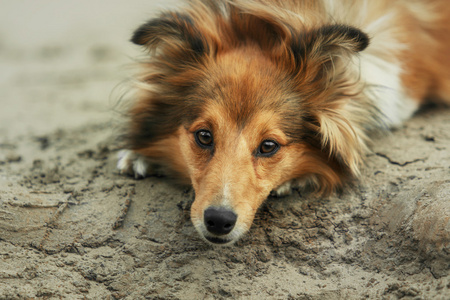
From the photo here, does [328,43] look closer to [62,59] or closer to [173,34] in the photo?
[173,34]

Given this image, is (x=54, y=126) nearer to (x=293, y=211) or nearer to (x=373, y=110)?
(x=293, y=211)

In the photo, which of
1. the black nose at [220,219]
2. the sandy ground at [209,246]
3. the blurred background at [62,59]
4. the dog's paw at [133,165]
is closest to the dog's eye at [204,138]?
the sandy ground at [209,246]

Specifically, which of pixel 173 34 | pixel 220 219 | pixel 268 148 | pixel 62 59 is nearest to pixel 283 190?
pixel 268 148

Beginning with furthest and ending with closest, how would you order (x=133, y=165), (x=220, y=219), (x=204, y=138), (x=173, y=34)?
(x=133, y=165)
(x=173, y=34)
(x=204, y=138)
(x=220, y=219)

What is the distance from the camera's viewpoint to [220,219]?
296cm

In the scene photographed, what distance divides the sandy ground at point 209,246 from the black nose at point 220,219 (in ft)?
0.97

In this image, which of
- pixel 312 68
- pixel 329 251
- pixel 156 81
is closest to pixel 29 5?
pixel 156 81

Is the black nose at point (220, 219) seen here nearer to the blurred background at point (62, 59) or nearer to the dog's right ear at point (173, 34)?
the dog's right ear at point (173, 34)

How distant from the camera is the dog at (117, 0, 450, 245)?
10.8 feet

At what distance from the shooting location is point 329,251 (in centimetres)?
319

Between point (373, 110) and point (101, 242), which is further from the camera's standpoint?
point (373, 110)

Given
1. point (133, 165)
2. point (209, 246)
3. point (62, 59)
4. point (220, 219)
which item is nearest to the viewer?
point (220, 219)

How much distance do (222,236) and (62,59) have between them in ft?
21.3

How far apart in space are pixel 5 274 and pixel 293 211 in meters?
1.99
